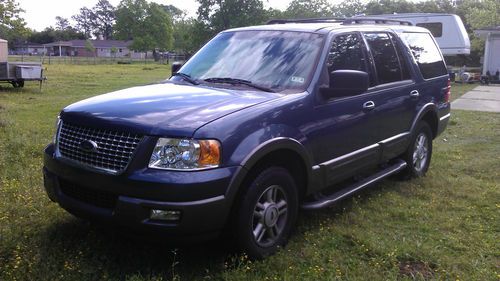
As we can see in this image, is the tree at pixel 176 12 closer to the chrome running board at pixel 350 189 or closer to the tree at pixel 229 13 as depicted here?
the tree at pixel 229 13

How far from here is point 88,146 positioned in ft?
11.5

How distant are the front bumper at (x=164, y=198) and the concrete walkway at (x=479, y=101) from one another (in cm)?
1235

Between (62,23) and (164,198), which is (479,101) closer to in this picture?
(164,198)

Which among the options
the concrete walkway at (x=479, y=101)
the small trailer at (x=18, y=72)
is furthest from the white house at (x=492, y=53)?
the small trailer at (x=18, y=72)

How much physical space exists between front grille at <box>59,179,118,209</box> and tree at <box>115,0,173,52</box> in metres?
86.8

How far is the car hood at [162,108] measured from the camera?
3369 millimetres

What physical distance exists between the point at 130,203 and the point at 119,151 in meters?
0.37

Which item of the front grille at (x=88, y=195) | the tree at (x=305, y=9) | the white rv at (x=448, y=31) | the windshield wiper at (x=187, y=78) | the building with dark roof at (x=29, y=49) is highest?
the tree at (x=305, y=9)

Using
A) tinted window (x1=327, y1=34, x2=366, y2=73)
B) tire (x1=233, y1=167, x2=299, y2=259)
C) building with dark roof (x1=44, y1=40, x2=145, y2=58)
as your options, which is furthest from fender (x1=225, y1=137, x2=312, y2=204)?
building with dark roof (x1=44, y1=40, x2=145, y2=58)

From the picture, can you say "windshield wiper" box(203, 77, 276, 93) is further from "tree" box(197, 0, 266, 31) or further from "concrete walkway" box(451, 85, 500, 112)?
"tree" box(197, 0, 266, 31)

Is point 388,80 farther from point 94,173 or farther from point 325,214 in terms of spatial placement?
point 94,173

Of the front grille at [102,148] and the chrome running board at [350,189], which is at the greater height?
the front grille at [102,148]

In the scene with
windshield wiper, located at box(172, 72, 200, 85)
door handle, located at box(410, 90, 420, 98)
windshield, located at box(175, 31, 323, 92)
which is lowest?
door handle, located at box(410, 90, 420, 98)

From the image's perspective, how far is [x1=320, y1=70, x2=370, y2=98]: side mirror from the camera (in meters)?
4.25
